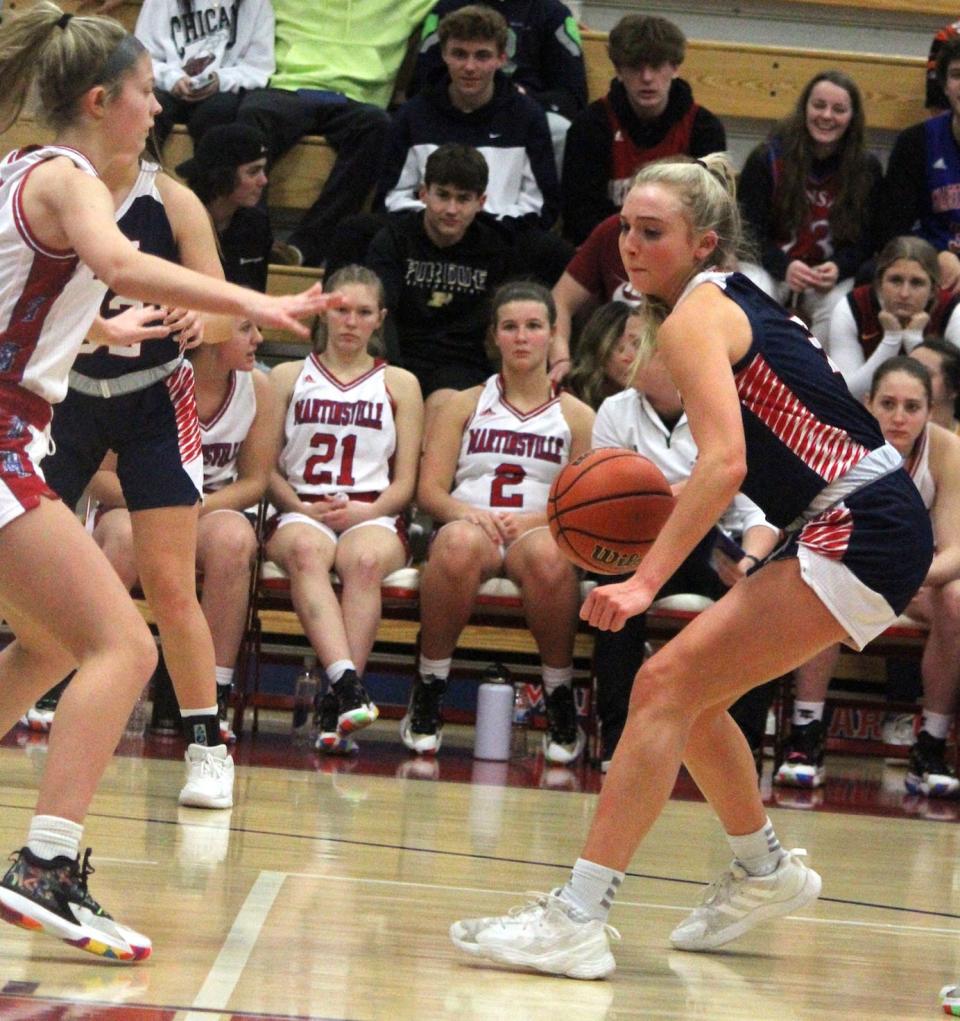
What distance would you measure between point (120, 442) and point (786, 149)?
414cm

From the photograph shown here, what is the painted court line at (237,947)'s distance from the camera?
2.62 m

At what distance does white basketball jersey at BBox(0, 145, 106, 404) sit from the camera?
292cm

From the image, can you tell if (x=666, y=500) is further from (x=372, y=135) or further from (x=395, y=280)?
(x=372, y=135)

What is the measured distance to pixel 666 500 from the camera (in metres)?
3.60

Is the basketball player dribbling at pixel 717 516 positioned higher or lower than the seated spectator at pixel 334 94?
lower

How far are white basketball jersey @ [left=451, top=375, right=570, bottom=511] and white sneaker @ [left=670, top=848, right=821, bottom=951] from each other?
3059 millimetres

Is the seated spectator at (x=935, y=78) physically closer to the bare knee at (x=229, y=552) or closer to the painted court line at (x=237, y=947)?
the bare knee at (x=229, y=552)

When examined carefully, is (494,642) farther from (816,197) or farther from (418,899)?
(418,899)

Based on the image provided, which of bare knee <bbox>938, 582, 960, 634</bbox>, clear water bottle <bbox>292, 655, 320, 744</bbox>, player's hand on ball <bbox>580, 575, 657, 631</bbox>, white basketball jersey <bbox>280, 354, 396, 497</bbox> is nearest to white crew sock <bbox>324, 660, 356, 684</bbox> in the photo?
clear water bottle <bbox>292, 655, 320, 744</bbox>

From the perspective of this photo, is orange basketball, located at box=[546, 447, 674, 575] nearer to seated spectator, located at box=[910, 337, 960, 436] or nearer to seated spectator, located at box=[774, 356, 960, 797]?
seated spectator, located at box=[774, 356, 960, 797]

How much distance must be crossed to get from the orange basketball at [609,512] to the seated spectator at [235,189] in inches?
140

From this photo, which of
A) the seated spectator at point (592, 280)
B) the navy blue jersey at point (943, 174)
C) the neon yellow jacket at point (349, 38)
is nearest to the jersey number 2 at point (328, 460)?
the seated spectator at point (592, 280)

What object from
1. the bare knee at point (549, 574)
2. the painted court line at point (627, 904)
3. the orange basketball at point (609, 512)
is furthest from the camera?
the bare knee at point (549, 574)

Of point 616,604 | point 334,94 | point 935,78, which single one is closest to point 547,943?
point 616,604
